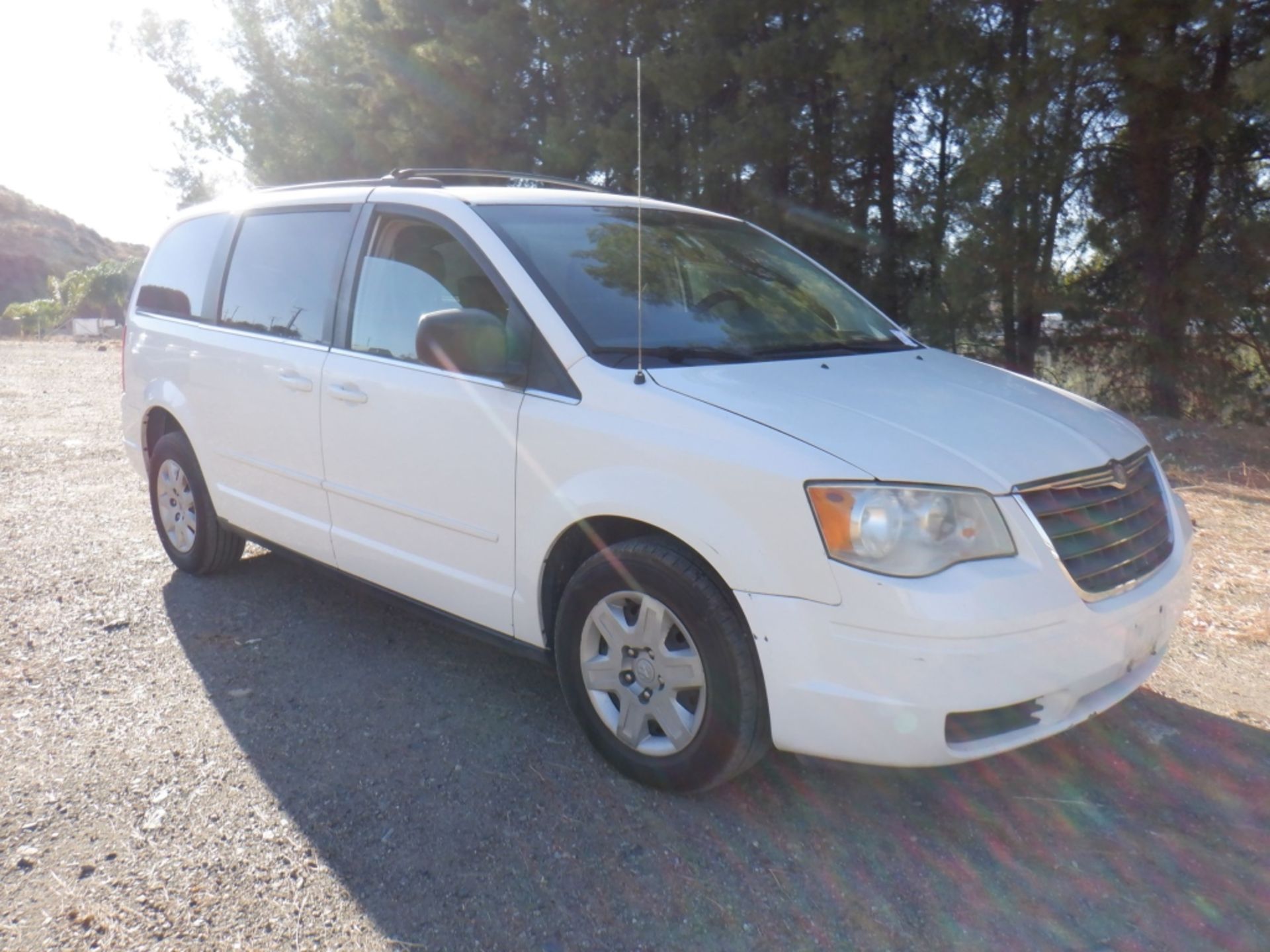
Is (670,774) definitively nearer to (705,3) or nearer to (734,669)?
(734,669)

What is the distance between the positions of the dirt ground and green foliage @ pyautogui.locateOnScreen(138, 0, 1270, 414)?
573 centimetres

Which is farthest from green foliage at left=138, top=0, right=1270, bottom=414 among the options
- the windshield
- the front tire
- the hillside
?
the hillside

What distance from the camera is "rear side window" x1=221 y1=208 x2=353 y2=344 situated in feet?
14.5

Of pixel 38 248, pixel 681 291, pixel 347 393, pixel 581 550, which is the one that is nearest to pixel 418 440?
pixel 347 393

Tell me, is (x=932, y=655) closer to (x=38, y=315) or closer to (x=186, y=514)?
(x=186, y=514)

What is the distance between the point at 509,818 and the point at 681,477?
3.60 feet

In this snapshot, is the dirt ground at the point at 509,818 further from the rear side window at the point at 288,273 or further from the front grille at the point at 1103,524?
the rear side window at the point at 288,273

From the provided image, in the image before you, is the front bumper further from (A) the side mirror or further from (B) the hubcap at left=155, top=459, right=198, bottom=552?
(B) the hubcap at left=155, top=459, right=198, bottom=552

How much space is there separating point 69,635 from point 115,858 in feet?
6.45

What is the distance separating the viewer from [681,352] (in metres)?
3.58

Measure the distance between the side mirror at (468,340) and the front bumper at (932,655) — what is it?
117 cm

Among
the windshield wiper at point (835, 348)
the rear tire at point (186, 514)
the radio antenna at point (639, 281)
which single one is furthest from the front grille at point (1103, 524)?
the rear tire at point (186, 514)

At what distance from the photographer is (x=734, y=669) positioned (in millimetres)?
3029

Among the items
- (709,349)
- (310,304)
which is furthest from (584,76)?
(709,349)
